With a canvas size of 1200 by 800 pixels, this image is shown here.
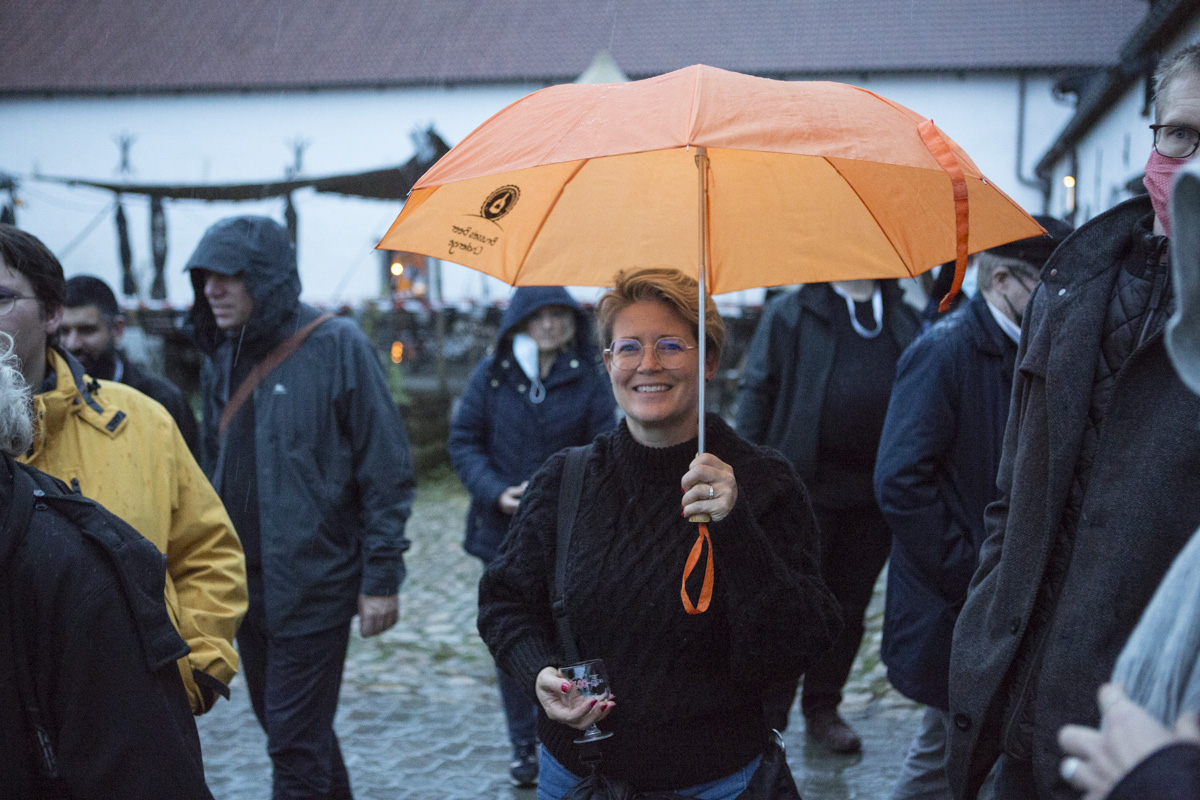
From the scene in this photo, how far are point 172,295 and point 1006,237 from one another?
1157 inches

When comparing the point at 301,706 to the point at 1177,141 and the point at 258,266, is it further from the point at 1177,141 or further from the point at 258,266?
the point at 1177,141

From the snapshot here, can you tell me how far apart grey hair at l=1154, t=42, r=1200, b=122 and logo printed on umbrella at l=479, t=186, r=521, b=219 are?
5.07 ft

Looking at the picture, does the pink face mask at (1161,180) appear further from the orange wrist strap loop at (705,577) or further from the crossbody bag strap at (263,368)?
the crossbody bag strap at (263,368)

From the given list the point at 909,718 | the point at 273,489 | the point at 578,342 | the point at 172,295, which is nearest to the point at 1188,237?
the point at 273,489

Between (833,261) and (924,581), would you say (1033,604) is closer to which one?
(833,261)

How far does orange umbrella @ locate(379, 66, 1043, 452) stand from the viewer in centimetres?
212

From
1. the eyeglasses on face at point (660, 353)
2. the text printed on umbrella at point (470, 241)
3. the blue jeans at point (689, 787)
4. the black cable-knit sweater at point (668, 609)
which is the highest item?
the text printed on umbrella at point (470, 241)

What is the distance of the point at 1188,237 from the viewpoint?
1.09m

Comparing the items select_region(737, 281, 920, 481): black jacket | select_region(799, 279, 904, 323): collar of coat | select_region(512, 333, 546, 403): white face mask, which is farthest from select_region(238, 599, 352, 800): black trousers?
select_region(799, 279, 904, 323): collar of coat

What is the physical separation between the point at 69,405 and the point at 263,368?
1.18 metres

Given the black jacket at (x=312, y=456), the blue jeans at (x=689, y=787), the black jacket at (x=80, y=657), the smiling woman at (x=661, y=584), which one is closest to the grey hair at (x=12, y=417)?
the black jacket at (x=80, y=657)

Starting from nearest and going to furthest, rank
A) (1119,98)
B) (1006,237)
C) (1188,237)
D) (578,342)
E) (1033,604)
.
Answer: (1188,237) → (1033,604) → (1006,237) → (578,342) → (1119,98)

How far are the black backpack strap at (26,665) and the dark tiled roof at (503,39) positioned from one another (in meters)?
25.6

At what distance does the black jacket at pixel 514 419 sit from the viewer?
4.78m
